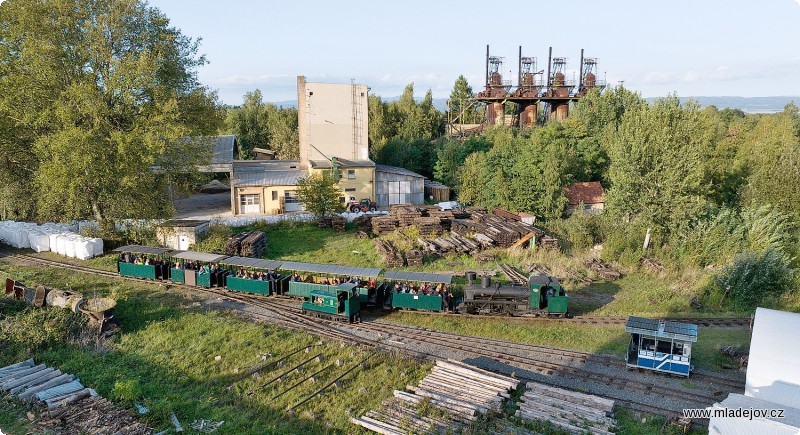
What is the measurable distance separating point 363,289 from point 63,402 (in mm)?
12115

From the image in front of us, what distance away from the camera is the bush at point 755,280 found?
25344 millimetres

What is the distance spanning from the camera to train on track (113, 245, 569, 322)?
2302 centimetres

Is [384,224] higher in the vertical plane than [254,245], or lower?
higher

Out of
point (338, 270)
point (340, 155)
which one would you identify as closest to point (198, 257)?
point (338, 270)

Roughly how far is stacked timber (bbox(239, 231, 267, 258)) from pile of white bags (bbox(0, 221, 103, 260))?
28.9ft

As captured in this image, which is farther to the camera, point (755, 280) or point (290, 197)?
point (290, 197)

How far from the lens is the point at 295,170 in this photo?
1861 inches

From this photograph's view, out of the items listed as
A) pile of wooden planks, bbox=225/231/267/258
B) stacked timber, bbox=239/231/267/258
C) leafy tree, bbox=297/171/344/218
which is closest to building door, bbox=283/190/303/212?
leafy tree, bbox=297/171/344/218

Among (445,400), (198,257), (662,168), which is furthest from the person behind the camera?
(662,168)

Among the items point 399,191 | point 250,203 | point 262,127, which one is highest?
point 262,127

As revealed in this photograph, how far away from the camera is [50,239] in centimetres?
3234

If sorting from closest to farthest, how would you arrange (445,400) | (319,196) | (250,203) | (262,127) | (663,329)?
1. (445,400)
2. (663,329)
3. (319,196)
4. (250,203)
5. (262,127)

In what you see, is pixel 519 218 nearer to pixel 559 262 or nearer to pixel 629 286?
pixel 559 262

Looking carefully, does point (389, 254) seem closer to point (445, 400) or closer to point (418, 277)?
point (418, 277)
